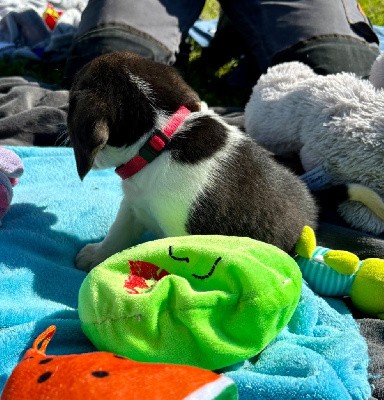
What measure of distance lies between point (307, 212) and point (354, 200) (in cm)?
38

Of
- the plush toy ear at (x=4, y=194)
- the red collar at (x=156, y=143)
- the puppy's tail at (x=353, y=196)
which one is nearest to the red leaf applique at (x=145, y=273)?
the red collar at (x=156, y=143)

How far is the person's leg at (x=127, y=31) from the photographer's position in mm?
3781

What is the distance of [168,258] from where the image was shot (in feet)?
5.63

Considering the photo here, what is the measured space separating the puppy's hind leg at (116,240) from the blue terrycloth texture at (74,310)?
6 cm

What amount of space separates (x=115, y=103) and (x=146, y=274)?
2.04 feet

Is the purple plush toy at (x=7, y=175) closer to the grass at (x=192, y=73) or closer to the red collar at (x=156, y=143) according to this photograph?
the red collar at (x=156, y=143)

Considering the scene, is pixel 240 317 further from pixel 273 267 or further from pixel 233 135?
pixel 233 135

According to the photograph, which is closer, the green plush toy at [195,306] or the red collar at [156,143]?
the green plush toy at [195,306]

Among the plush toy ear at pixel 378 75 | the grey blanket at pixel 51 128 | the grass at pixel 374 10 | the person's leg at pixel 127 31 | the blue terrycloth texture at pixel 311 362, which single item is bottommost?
the grass at pixel 374 10

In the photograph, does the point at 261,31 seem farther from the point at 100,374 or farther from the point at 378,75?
the point at 100,374

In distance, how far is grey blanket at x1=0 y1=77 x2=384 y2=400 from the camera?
212 centimetres

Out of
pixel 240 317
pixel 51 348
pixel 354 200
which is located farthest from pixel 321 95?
pixel 51 348

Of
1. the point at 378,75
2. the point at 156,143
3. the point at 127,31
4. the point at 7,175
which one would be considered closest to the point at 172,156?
the point at 156,143

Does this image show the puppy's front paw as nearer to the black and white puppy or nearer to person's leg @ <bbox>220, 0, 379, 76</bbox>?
the black and white puppy
